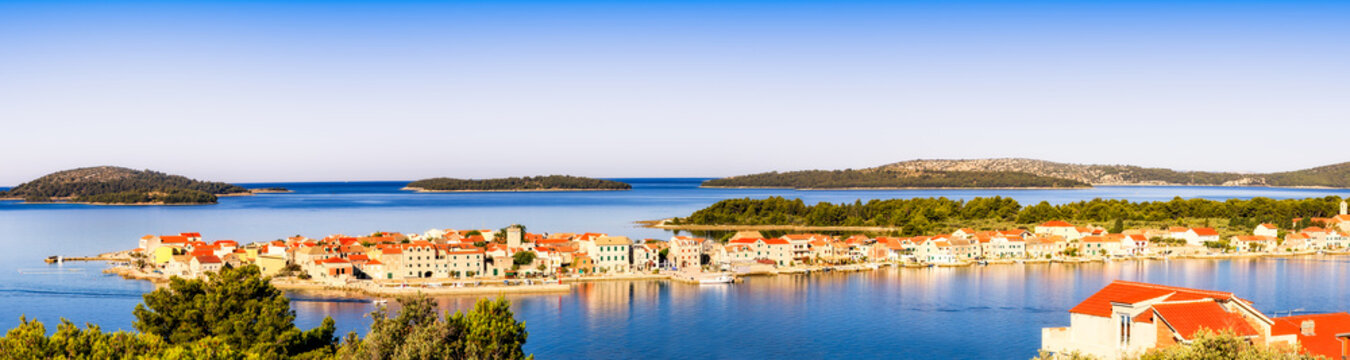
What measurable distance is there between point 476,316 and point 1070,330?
7746 mm

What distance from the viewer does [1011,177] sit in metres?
146

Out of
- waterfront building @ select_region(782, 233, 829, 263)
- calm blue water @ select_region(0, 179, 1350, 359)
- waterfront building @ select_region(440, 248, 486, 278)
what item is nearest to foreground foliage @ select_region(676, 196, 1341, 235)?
waterfront building @ select_region(782, 233, 829, 263)

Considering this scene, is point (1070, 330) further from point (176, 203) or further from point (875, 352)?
point (176, 203)

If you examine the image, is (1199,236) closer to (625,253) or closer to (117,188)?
(625,253)

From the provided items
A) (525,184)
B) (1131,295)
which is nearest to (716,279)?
(1131,295)

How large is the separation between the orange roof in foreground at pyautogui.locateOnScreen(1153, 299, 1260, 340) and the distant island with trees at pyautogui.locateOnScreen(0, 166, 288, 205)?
11196 centimetres

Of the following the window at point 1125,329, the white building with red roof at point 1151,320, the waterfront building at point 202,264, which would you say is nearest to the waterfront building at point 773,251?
the waterfront building at point 202,264

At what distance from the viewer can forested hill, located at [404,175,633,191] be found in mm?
160500

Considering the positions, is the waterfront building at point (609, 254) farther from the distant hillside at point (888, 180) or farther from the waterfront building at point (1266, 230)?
the distant hillside at point (888, 180)

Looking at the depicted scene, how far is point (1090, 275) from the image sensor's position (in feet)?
112

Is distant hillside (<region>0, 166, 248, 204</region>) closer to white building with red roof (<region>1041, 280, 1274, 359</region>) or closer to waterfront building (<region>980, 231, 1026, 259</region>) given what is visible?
waterfront building (<region>980, 231, 1026, 259</region>)

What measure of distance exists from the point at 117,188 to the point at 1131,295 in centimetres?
12932

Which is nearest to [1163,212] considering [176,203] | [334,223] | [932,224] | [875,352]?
[932,224]

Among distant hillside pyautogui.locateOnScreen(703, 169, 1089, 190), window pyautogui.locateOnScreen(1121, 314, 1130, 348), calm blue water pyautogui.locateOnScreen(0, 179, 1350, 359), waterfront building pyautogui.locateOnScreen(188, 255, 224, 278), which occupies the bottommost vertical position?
calm blue water pyautogui.locateOnScreen(0, 179, 1350, 359)
